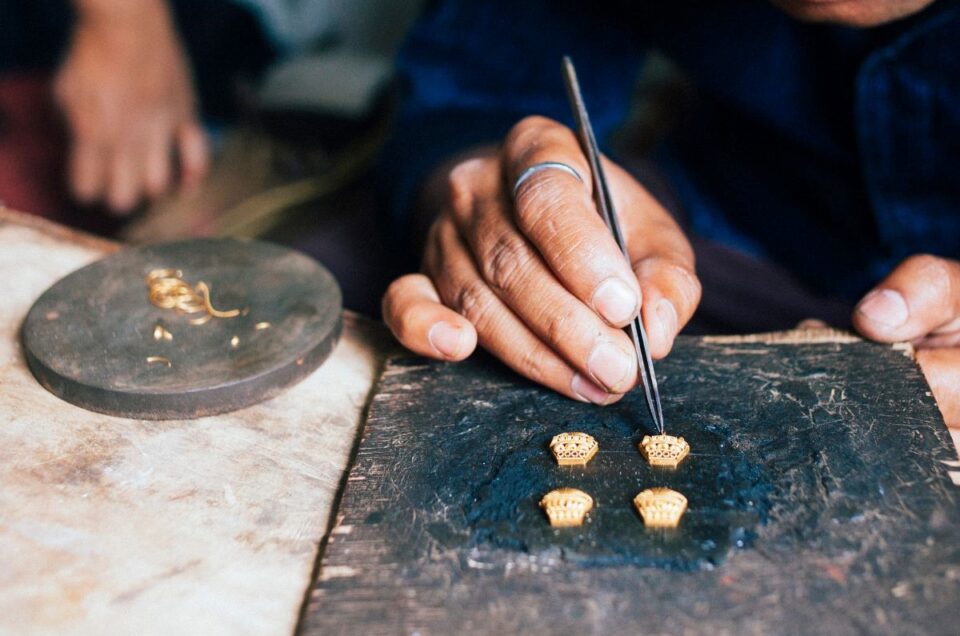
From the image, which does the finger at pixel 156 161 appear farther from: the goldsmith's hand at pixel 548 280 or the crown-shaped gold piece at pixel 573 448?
the crown-shaped gold piece at pixel 573 448

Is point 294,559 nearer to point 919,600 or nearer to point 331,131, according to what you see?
point 919,600

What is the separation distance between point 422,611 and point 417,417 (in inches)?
11.8

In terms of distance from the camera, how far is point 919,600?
72cm

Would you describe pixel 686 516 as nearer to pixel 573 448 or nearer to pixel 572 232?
pixel 573 448

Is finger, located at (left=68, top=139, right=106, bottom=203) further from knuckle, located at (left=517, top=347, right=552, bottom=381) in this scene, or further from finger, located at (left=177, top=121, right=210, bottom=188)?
knuckle, located at (left=517, top=347, right=552, bottom=381)

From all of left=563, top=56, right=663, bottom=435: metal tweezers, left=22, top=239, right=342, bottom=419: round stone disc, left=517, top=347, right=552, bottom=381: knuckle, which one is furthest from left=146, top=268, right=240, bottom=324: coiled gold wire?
left=563, top=56, right=663, bottom=435: metal tweezers

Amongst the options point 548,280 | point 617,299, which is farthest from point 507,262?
point 617,299

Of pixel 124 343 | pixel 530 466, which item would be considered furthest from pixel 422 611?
pixel 124 343

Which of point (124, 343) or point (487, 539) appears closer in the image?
point (487, 539)

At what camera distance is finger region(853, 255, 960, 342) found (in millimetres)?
1063

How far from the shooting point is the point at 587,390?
101 centimetres

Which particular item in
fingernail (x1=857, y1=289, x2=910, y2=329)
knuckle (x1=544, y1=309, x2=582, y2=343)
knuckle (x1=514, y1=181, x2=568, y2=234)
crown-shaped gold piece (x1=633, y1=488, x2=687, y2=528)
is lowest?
crown-shaped gold piece (x1=633, y1=488, x2=687, y2=528)

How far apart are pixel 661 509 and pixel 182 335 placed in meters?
Answer: 0.64

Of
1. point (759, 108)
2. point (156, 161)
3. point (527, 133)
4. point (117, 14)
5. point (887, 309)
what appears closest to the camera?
point (887, 309)
